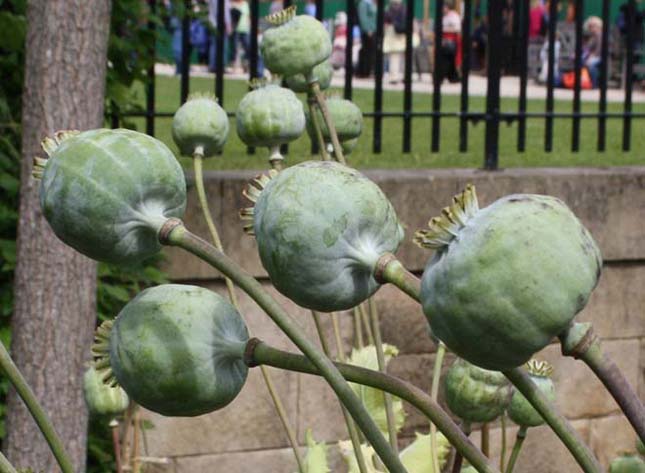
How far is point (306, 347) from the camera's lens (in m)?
0.65

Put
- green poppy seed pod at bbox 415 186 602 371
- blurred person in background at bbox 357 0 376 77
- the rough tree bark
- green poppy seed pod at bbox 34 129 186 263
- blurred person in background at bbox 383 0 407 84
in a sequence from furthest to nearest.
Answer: blurred person in background at bbox 383 0 407 84 < blurred person in background at bbox 357 0 376 77 < the rough tree bark < green poppy seed pod at bbox 34 129 186 263 < green poppy seed pod at bbox 415 186 602 371

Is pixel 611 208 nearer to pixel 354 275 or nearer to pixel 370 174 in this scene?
pixel 370 174

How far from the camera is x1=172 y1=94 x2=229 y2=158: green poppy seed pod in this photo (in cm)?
156

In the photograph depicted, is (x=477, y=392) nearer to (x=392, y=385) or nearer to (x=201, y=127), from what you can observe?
(x=201, y=127)

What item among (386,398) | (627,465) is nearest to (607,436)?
(386,398)

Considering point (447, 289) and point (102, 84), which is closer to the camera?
point (447, 289)

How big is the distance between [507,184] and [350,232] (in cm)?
372

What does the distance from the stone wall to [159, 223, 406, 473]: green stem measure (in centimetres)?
305

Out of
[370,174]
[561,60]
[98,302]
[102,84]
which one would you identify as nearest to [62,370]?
[98,302]

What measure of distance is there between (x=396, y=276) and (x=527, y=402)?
2.57 ft

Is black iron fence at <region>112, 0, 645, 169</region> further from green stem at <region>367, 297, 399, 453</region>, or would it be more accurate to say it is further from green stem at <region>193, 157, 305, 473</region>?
green stem at <region>367, 297, 399, 453</region>

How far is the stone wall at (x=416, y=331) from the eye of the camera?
3832 millimetres

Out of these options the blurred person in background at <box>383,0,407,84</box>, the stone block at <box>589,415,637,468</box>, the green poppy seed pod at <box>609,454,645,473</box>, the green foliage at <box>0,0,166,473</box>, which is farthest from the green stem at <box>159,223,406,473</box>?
the blurred person in background at <box>383,0,407,84</box>

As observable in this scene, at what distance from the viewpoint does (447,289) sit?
58 cm
